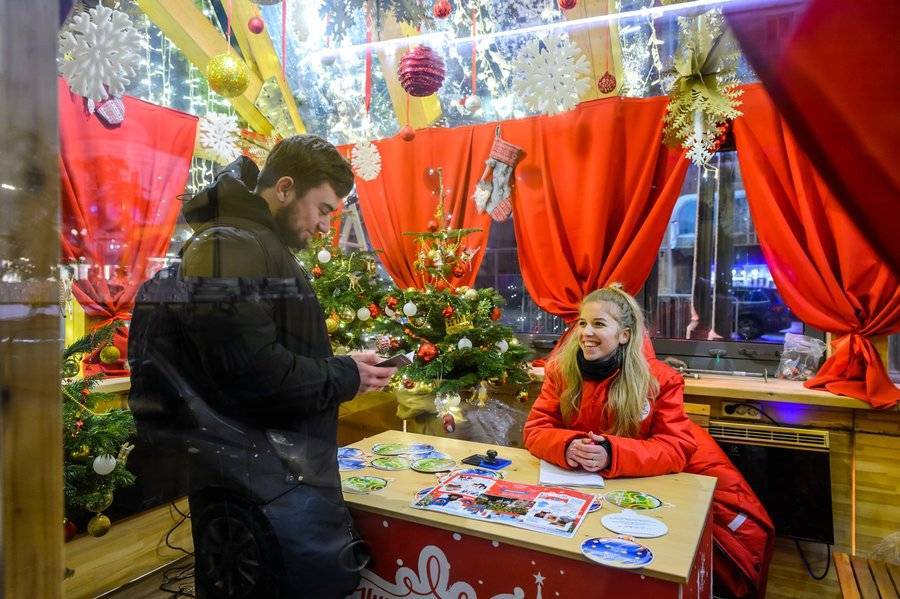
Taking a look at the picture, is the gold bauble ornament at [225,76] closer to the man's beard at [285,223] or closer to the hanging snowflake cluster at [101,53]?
the hanging snowflake cluster at [101,53]

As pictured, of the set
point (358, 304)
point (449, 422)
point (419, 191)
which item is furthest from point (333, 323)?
point (419, 191)

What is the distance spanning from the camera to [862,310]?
2.40 metres

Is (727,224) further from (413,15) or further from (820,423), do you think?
(413,15)

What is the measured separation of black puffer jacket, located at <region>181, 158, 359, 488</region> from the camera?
899mm

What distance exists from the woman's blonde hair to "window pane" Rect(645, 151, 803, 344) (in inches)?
45.1

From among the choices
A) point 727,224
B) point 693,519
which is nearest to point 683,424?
point 693,519

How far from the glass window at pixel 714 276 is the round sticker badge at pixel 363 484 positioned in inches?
84.6

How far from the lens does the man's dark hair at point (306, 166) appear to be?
3.33 ft

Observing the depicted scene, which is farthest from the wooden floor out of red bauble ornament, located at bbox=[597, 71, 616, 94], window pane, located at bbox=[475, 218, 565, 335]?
red bauble ornament, located at bbox=[597, 71, 616, 94]

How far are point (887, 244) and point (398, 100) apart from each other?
2.73 m

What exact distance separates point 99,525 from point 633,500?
1281 mm

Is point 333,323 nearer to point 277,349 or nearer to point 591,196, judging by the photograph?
point 277,349

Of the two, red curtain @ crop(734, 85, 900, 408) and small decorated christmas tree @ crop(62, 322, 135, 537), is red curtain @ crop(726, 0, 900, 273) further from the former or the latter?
red curtain @ crop(734, 85, 900, 408)

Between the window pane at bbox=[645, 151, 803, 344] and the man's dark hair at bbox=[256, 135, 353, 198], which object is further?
the window pane at bbox=[645, 151, 803, 344]
